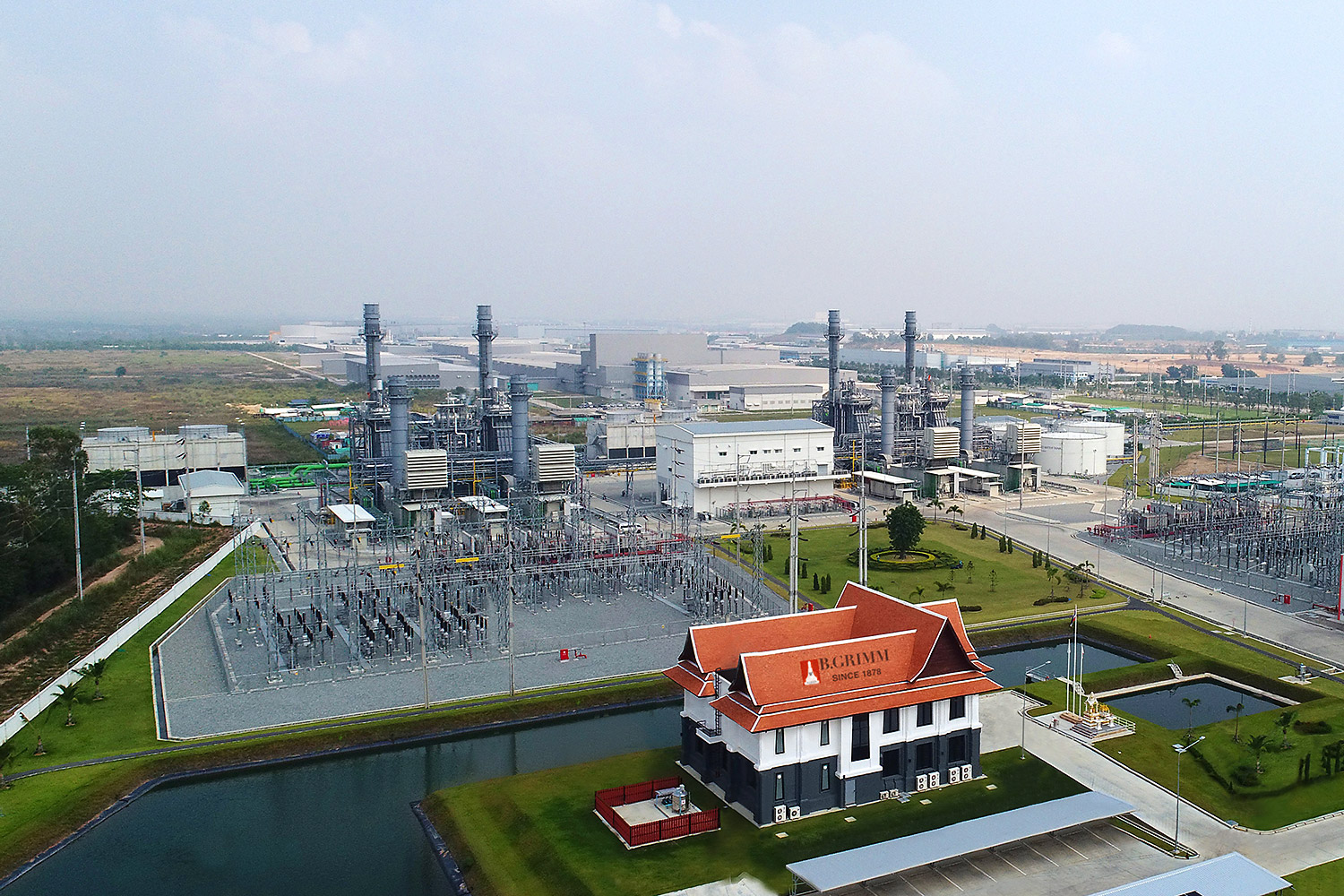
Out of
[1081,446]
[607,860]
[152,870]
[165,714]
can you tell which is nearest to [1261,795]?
[607,860]

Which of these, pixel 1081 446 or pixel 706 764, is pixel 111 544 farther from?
pixel 1081 446

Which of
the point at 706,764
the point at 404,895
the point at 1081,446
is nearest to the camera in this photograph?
the point at 404,895

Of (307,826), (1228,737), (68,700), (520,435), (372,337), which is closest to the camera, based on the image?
(307,826)

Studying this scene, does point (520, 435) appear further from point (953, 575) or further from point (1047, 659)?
point (1047, 659)

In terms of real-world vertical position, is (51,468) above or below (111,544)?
above

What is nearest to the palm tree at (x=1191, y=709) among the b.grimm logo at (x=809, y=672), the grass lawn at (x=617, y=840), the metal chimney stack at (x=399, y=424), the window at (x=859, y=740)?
the grass lawn at (x=617, y=840)

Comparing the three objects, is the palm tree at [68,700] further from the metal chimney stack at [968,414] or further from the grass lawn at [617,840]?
the metal chimney stack at [968,414]

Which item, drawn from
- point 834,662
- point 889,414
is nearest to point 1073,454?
point 889,414
